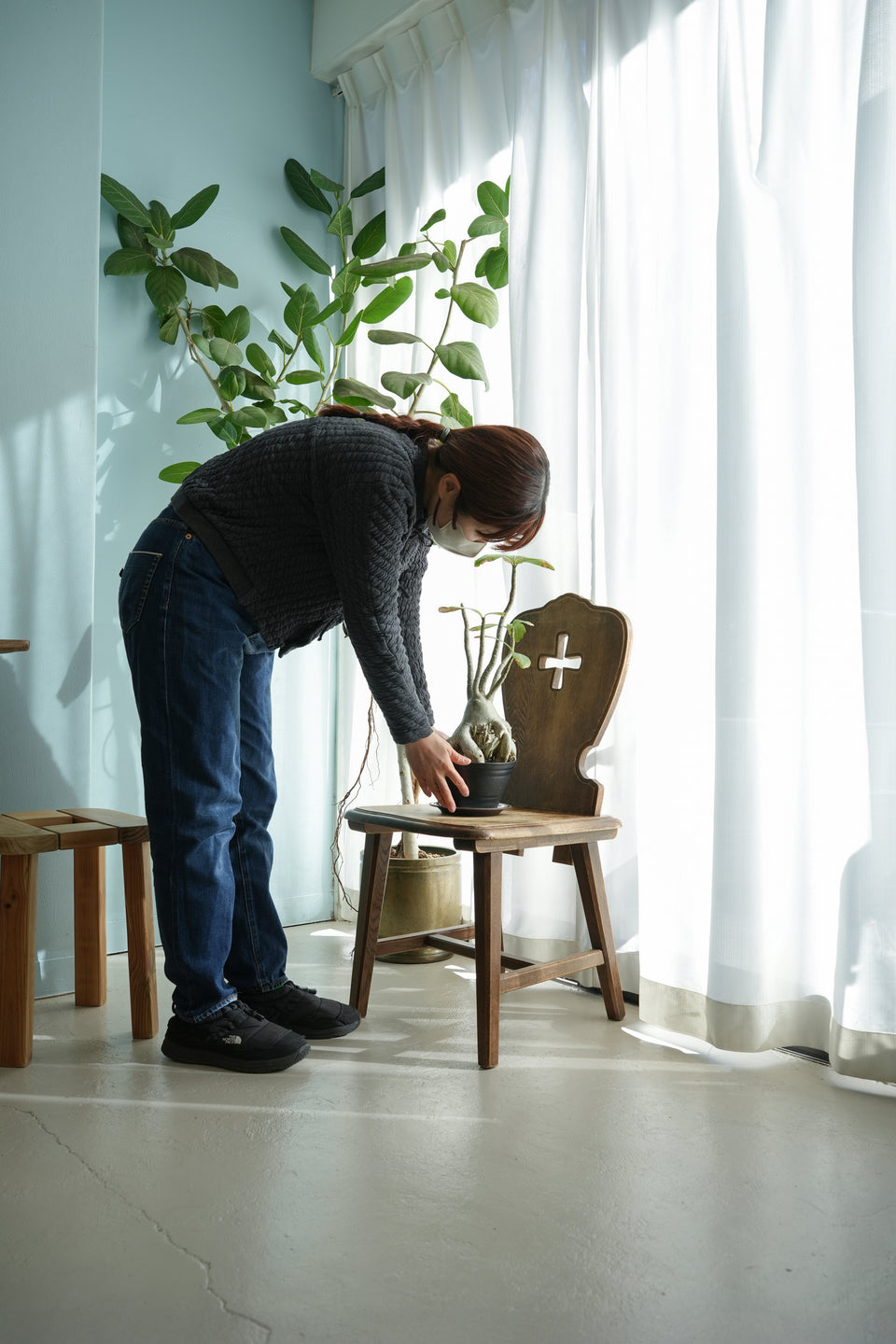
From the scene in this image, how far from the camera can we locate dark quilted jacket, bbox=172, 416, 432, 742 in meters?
1.59

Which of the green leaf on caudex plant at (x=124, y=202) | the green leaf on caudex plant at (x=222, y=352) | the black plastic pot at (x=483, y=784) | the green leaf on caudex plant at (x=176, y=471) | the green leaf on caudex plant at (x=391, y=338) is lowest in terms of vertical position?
the black plastic pot at (x=483, y=784)

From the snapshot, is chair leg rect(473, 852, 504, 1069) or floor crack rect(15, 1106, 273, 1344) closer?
floor crack rect(15, 1106, 273, 1344)

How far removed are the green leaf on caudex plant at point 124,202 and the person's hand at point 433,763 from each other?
174 cm

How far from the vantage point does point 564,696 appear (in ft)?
7.00

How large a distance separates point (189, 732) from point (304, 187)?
2.03 metres

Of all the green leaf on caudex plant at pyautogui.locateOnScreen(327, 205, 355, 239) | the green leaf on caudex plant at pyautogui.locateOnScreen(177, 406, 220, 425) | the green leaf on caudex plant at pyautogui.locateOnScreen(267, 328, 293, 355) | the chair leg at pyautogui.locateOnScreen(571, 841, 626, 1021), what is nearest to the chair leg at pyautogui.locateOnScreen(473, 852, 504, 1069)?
the chair leg at pyautogui.locateOnScreen(571, 841, 626, 1021)

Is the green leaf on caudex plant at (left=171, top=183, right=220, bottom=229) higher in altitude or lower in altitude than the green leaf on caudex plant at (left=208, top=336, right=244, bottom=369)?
higher

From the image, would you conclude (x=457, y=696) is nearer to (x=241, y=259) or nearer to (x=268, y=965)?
(x=268, y=965)

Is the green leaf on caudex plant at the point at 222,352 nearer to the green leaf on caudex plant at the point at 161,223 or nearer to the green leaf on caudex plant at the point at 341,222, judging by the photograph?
the green leaf on caudex plant at the point at 161,223

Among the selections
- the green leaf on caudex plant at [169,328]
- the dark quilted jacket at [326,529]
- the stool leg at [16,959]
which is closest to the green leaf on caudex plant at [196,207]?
the green leaf on caudex plant at [169,328]

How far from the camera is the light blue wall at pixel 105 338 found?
7.29 ft

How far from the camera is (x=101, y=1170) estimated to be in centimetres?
135

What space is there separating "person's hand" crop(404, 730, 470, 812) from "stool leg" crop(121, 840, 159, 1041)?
61cm

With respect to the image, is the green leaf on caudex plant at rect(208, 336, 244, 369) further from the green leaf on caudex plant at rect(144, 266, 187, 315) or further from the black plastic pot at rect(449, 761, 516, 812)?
the black plastic pot at rect(449, 761, 516, 812)
